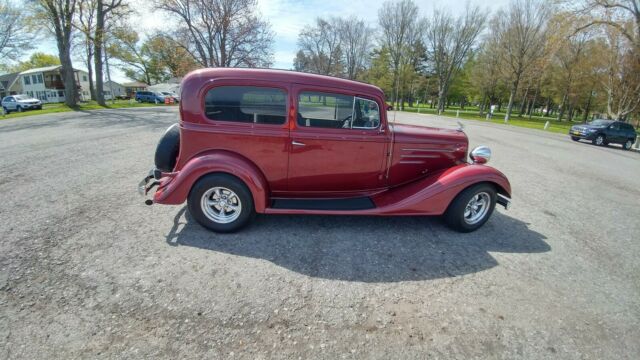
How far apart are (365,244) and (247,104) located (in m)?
2.35

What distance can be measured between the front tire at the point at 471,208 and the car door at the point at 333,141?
3.73ft

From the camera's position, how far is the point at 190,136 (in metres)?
3.51

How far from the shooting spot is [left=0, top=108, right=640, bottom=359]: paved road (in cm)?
213

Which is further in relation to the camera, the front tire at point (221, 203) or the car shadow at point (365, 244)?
the front tire at point (221, 203)

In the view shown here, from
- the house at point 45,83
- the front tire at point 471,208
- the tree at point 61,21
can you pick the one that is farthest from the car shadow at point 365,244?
the house at point 45,83

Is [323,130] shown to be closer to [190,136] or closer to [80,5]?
[190,136]

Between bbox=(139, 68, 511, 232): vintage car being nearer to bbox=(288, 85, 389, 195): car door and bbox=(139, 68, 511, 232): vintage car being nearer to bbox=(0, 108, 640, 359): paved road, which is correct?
bbox=(288, 85, 389, 195): car door

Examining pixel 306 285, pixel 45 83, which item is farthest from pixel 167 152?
pixel 45 83

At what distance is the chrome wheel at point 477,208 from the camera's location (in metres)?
3.95

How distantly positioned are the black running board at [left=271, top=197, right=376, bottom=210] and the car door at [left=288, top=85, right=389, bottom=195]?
176 mm

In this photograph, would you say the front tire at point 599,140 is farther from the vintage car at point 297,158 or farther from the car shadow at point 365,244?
the vintage car at point 297,158

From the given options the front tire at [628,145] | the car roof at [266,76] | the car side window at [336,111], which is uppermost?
the car roof at [266,76]

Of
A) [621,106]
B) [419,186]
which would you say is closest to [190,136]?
[419,186]

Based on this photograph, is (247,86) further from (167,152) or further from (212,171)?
(167,152)
